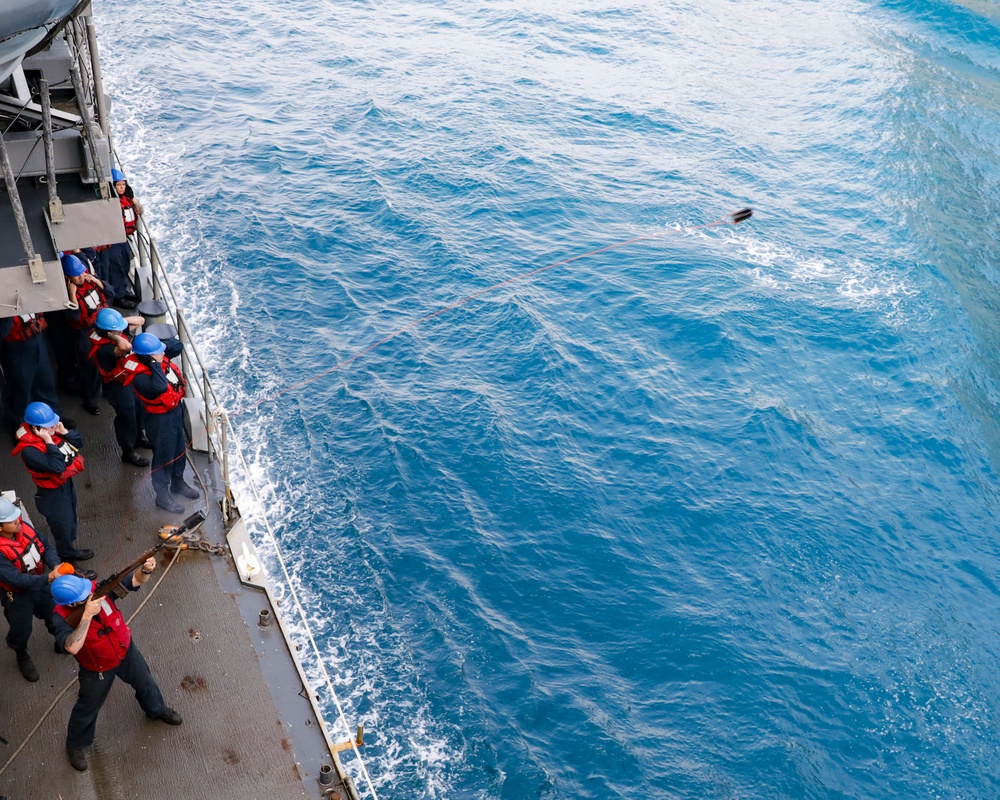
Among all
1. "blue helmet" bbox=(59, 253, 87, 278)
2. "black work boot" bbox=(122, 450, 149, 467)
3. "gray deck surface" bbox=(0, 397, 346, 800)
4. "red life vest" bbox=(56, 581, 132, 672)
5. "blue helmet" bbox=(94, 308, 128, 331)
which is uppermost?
"blue helmet" bbox=(59, 253, 87, 278)

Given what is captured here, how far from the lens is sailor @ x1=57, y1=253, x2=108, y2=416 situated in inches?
484

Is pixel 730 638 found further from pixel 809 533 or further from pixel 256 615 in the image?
pixel 256 615

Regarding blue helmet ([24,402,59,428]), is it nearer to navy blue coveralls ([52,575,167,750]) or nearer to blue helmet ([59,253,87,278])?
navy blue coveralls ([52,575,167,750])

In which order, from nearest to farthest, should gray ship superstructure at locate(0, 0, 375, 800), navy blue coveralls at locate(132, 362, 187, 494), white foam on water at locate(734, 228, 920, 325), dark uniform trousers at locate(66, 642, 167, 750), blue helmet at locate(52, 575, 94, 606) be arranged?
blue helmet at locate(52, 575, 94, 606)
dark uniform trousers at locate(66, 642, 167, 750)
gray ship superstructure at locate(0, 0, 375, 800)
navy blue coveralls at locate(132, 362, 187, 494)
white foam on water at locate(734, 228, 920, 325)

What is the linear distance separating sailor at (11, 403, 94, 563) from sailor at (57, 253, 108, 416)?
8.09 ft

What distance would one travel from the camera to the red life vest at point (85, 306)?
12.3 metres

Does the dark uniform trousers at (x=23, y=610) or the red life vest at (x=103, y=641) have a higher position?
the red life vest at (x=103, y=641)

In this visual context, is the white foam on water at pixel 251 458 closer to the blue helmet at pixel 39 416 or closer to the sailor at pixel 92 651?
the sailor at pixel 92 651

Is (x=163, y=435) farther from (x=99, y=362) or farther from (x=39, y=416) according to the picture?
(x=39, y=416)

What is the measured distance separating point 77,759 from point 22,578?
1997mm

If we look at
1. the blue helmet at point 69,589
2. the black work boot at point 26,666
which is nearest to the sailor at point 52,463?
the black work boot at point 26,666

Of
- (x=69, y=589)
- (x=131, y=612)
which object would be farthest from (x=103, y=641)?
(x=131, y=612)

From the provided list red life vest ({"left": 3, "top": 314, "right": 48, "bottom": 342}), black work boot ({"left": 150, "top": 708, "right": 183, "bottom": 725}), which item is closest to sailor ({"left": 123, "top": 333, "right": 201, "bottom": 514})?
red life vest ({"left": 3, "top": 314, "right": 48, "bottom": 342})

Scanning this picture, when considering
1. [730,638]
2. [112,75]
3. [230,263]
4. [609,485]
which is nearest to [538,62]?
[112,75]
